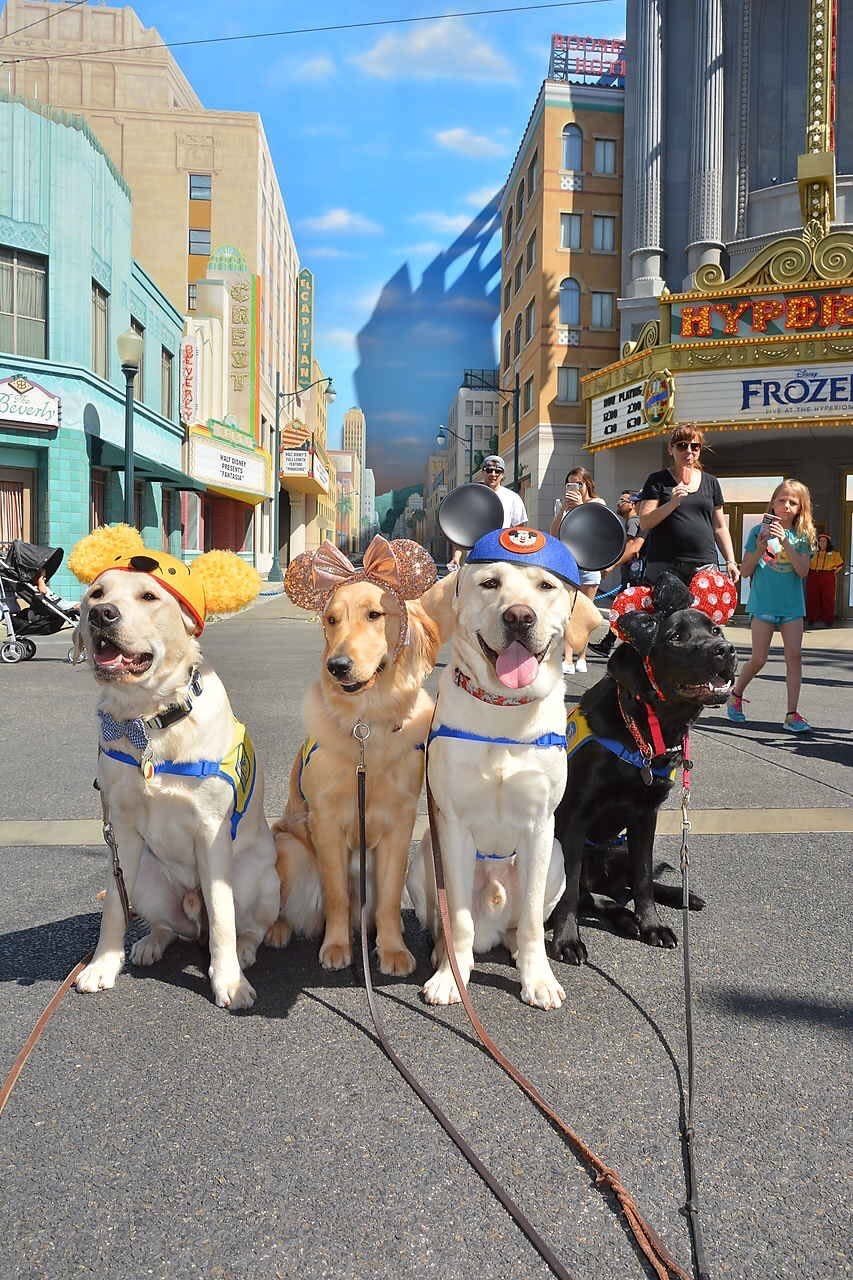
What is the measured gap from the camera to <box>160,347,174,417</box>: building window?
83.9 ft

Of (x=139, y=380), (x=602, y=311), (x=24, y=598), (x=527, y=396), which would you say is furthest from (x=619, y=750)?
(x=527, y=396)

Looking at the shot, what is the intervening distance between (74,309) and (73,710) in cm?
1413

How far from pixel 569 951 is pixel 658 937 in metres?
0.38

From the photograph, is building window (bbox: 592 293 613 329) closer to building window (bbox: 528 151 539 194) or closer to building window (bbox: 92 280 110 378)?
building window (bbox: 528 151 539 194)

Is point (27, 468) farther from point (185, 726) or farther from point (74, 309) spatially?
point (185, 726)

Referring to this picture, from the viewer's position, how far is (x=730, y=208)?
2347 cm

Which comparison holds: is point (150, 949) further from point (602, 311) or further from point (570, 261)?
point (570, 261)

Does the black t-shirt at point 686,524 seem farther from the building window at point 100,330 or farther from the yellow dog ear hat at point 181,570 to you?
the building window at point 100,330

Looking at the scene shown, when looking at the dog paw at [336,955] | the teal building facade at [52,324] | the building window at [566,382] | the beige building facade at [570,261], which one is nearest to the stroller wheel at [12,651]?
the teal building facade at [52,324]

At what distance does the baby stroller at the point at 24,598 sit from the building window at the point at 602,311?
23.0 metres

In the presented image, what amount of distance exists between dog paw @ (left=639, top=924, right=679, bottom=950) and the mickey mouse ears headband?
52.4 inches

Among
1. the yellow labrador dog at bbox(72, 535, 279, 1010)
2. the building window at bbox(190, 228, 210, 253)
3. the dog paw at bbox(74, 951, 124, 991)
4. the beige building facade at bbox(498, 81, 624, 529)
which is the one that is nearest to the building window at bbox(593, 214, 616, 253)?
the beige building facade at bbox(498, 81, 624, 529)

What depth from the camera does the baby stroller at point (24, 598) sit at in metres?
10.7

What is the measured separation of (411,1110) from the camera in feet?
6.72
